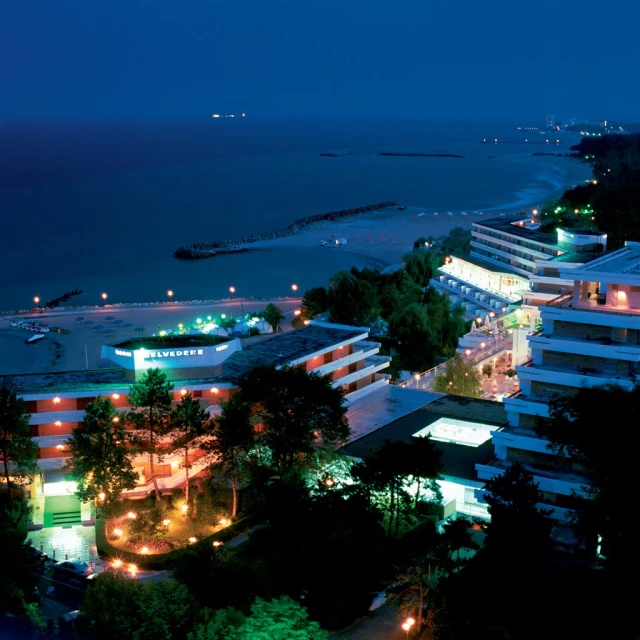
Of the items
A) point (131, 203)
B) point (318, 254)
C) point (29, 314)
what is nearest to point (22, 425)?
point (29, 314)

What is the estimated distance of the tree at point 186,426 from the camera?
76.3 feet

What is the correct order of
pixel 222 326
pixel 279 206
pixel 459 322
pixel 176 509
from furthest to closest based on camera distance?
pixel 279 206, pixel 222 326, pixel 459 322, pixel 176 509

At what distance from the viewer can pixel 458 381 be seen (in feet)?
105

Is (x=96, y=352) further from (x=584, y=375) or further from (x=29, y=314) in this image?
(x=584, y=375)

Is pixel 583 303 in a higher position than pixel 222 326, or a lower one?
higher

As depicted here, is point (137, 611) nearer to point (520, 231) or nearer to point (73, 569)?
point (73, 569)

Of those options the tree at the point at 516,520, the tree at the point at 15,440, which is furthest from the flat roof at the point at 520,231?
the tree at the point at 15,440

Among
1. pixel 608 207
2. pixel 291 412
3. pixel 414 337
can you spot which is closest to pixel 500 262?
pixel 414 337

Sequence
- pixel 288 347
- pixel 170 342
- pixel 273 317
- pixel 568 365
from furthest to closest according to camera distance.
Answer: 1. pixel 273 317
2. pixel 288 347
3. pixel 170 342
4. pixel 568 365

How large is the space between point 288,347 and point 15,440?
9.93m

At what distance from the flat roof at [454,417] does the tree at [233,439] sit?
3380 mm

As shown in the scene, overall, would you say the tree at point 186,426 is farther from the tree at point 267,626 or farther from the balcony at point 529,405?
the tree at point 267,626

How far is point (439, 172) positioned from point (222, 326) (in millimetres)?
122826

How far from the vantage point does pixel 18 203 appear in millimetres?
120312
